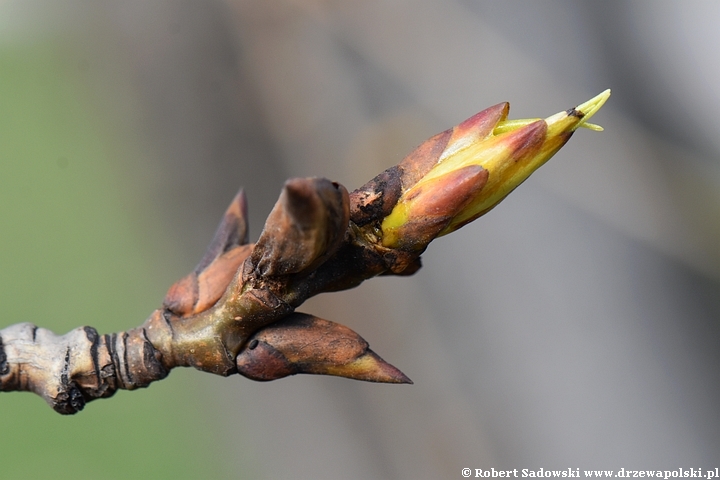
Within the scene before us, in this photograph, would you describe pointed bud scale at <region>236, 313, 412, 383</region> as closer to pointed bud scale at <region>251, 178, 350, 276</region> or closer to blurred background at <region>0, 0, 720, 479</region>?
pointed bud scale at <region>251, 178, 350, 276</region>

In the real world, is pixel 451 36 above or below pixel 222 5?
below

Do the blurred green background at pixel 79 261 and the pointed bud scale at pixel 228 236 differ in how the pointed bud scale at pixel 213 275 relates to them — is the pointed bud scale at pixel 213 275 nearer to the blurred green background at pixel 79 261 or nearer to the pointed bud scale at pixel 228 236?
the pointed bud scale at pixel 228 236

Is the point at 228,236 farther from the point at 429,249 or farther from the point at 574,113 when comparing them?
the point at 429,249

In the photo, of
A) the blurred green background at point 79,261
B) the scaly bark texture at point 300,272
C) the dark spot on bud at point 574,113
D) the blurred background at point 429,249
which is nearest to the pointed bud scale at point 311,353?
the scaly bark texture at point 300,272

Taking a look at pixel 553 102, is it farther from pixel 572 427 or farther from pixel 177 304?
pixel 177 304

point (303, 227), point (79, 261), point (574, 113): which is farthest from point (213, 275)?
point (79, 261)

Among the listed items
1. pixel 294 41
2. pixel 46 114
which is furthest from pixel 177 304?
pixel 46 114
